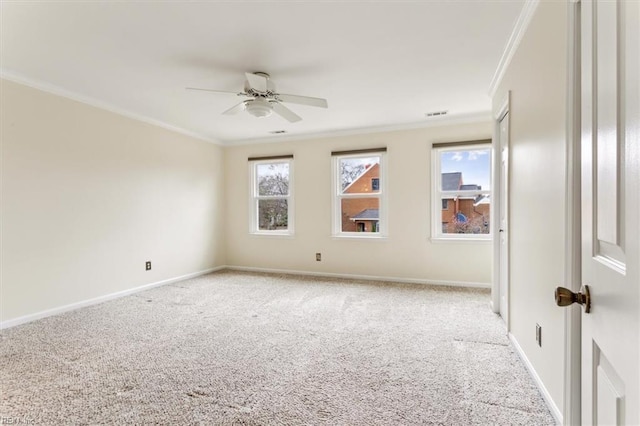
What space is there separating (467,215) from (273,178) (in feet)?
10.6

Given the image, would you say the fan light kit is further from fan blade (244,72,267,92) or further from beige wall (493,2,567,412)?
beige wall (493,2,567,412)

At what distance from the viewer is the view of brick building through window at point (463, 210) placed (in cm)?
433

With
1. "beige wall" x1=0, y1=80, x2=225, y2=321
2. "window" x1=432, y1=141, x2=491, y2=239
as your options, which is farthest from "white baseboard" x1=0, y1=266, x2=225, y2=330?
"window" x1=432, y1=141, x2=491, y2=239

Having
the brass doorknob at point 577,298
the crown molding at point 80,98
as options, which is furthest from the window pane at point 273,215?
the brass doorknob at point 577,298

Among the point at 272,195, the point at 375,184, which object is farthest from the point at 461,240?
the point at 272,195

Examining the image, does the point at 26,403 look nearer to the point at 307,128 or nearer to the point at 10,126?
the point at 10,126

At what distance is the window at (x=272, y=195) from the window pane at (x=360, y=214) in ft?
3.12

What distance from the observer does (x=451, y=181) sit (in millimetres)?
4465

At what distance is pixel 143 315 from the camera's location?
3.25m

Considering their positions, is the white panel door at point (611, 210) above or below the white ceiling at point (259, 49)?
below

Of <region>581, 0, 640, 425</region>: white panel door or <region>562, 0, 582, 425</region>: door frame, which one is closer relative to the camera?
<region>581, 0, 640, 425</region>: white panel door

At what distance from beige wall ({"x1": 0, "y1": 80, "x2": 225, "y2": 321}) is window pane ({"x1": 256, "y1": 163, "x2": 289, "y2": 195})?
3.56ft

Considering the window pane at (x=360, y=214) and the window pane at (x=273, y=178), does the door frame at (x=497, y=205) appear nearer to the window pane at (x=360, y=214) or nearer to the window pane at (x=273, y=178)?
the window pane at (x=360, y=214)

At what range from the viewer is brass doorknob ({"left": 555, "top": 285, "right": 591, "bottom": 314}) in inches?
30.3
